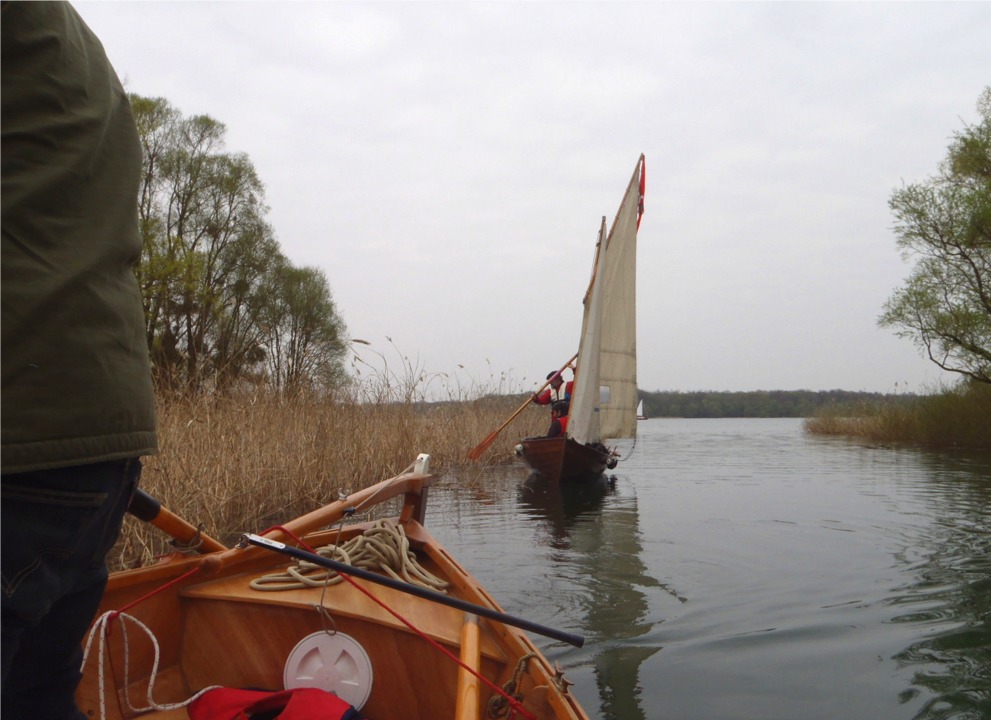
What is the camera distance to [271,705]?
93.1 inches

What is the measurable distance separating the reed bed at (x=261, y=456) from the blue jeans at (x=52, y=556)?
324cm

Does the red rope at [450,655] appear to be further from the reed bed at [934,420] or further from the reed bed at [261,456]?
the reed bed at [934,420]

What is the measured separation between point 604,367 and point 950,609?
346 inches

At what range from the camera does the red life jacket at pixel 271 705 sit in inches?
88.7

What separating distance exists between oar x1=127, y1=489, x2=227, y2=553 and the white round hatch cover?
54 centimetres

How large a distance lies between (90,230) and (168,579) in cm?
189

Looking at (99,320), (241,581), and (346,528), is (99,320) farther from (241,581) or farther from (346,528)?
(346,528)

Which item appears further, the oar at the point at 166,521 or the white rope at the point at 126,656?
the white rope at the point at 126,656

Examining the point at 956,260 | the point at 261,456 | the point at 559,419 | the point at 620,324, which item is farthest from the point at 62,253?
the point at 956,260

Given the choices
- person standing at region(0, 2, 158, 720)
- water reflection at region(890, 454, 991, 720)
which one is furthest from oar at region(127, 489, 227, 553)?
water reflection at region(890, 454, 991, 720)

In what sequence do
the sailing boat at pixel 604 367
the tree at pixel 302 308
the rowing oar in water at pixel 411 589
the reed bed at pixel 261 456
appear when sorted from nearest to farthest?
the rowing oar in water at pixel 411 589 < the reed bed at pixel 261 456 < the sailing boat at pixel 604 367 < the tree at pixel 302 308

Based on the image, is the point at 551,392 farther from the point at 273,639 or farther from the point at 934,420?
the point at 934,420

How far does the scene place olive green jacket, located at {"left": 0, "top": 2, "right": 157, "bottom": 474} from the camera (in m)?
1.08

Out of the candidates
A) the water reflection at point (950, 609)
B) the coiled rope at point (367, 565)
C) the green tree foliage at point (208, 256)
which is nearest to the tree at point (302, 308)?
the green tree foliage at point (208, 256)
